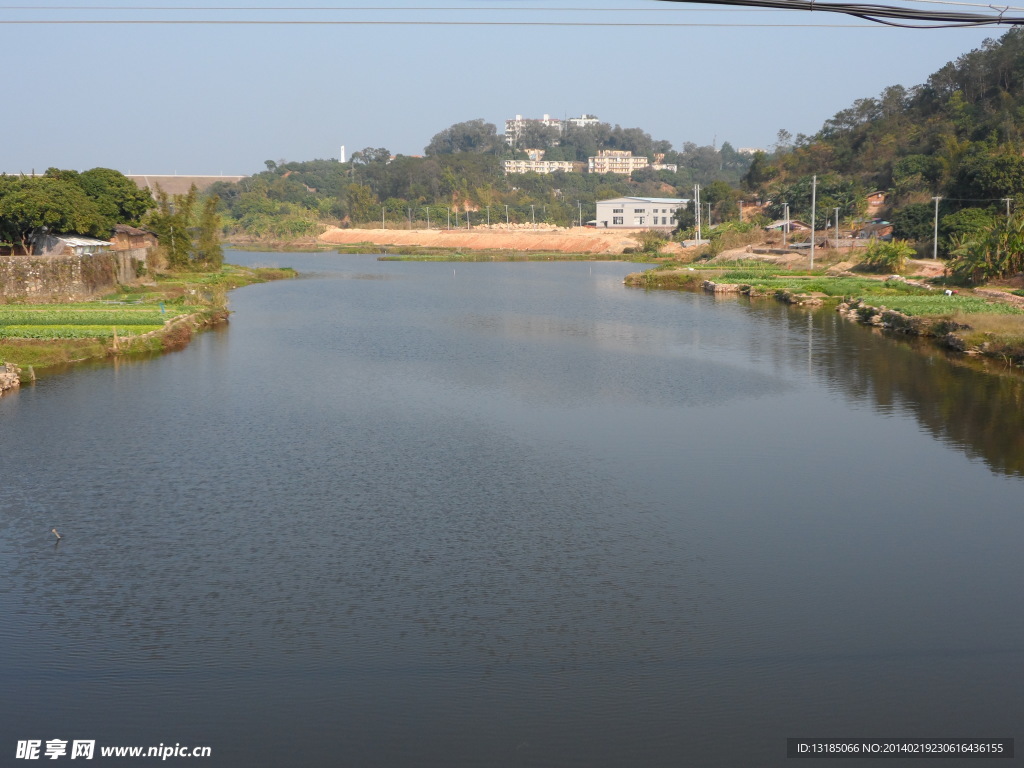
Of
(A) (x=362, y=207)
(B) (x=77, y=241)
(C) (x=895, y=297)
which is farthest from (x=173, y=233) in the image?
(A) (x=362, y=207)

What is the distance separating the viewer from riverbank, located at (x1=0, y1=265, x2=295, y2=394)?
26344mm

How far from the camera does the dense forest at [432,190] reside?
128 metres

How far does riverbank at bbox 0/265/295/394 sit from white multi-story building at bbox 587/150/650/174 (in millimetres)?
140941

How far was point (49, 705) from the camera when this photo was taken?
9.71m

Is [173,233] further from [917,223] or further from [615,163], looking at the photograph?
[615,163]

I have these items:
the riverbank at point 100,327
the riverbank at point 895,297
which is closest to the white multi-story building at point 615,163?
the riverbank at point 895,297

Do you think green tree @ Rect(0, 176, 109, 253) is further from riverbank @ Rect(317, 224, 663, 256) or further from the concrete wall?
riverbank @ Rect(317, 224, 663, 256)

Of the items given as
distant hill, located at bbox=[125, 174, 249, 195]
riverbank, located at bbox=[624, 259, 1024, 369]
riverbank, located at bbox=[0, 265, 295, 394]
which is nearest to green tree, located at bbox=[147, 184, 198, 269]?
riverbank, located at bbox=[0, 265, 295, 394]

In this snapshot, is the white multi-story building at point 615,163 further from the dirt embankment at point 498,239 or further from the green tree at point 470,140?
the dirt embankment at point 498,239

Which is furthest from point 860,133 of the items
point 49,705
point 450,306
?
point 49,705

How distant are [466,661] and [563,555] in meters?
3.10

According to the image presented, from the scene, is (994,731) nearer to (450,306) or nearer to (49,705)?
(49,705)

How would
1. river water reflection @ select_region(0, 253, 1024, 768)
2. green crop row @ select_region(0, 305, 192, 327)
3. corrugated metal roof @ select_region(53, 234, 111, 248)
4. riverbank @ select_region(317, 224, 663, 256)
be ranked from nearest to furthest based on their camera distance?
river water reflection @ select_region(0, 253, 1024, 768) < green crop row @ select_region(0, 305, 192, 327) < corrugated metal roof @ select_region(53, 234, 111, 248) < riverbank @ select_region(317, 224, 663, 256)

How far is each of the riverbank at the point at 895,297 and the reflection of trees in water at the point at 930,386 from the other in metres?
0.78
